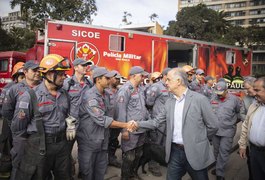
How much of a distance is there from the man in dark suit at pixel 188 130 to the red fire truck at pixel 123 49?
4.72 metres

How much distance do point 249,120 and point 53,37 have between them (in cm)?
553

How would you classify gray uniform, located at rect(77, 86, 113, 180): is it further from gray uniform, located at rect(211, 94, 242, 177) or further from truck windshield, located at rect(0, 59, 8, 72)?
truck windshield, located at rect(0, 59, 8, 72)

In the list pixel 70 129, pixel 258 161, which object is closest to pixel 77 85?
pixel 70 129

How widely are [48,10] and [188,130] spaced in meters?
19.9

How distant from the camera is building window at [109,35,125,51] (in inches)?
305

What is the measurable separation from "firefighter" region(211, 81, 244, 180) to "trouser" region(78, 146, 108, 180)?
234cm

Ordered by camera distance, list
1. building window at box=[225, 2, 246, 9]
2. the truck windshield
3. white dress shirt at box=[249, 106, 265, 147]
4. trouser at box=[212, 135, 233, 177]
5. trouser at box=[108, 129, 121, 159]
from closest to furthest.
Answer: white dress shirt at box=[249, 106, 265, 147] < trouser at box=[212, 135, 233, 177] < trouser at box=[108, 129, 121, 159] < the truck windshield < building window at box=[225, 2, 246, 9]

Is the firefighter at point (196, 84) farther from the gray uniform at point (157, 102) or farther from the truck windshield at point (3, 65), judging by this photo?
the truck windshield at point (3, 65)

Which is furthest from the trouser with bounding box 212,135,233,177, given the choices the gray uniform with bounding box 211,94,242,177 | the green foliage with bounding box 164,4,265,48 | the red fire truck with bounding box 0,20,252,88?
the green foliage with bounding box 164,4,265,48

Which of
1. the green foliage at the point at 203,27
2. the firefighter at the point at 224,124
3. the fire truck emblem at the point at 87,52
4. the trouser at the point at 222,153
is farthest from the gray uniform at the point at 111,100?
the green foliage at the point at 203,27

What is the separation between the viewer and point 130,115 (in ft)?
14.3

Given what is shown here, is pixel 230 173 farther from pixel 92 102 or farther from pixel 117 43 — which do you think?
pixel 117 43

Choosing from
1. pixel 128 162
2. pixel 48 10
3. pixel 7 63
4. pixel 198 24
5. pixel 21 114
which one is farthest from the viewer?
pixel 198 24

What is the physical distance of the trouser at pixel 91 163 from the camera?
11.0 ft
